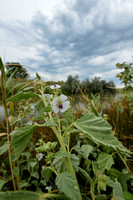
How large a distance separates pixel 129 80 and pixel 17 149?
136 centimetres

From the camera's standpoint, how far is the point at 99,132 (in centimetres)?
32

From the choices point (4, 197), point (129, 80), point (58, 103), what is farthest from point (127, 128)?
point (4, 197)

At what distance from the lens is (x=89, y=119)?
348 mm

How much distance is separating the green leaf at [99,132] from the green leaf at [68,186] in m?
0.13

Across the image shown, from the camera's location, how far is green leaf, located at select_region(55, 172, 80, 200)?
1.01 feet

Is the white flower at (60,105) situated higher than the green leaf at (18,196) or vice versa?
the white flower at (60,105)

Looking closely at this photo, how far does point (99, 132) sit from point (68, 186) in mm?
167

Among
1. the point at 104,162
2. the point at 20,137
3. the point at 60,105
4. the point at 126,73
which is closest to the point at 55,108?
the point at 60,105

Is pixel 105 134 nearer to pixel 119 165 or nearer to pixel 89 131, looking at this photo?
pixel 89 131

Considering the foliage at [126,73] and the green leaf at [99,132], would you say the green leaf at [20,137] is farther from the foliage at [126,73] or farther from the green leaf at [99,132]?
the foliage at [126,73]

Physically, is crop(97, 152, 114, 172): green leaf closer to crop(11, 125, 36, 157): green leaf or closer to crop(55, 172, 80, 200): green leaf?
crop(55, 172, 80, 200): green leaf

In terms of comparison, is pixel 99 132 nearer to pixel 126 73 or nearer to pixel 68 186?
A: pixel 68 186

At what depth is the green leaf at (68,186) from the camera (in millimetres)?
309

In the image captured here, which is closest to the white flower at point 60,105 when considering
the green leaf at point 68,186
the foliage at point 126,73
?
the green leaf at point 68,186
